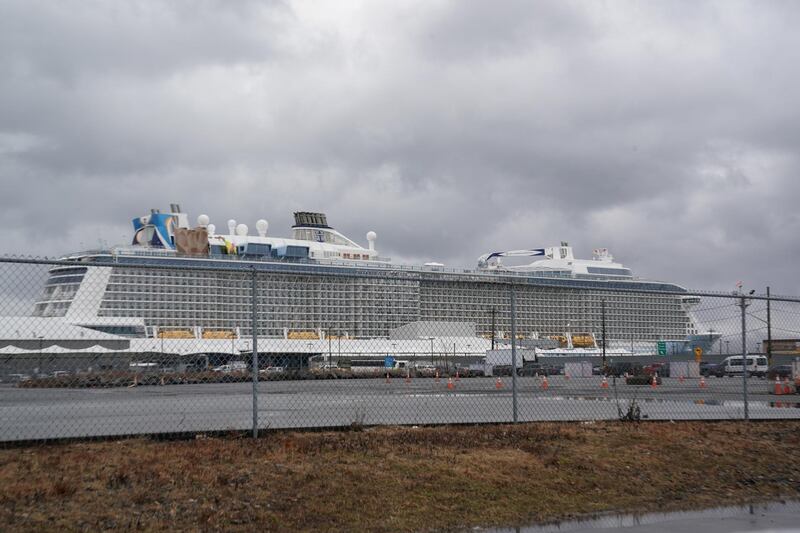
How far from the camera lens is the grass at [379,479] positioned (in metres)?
6.28

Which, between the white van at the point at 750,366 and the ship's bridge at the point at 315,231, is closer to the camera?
the white van at the point at 750,366

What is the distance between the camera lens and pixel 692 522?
7.14 m

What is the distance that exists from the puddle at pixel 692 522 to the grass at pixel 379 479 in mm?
218

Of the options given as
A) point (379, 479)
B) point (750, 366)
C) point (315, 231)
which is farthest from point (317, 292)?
point (315, 231)

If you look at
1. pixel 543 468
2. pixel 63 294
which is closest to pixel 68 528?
pixel 543 468

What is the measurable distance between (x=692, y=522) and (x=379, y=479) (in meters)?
2.98

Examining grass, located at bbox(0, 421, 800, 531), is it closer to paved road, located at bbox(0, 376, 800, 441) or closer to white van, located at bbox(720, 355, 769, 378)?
paved road, located at bbox(0, 376, 800, 441)

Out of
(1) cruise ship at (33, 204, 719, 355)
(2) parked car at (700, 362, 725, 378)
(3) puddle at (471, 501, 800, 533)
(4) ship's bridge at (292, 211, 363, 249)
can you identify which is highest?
(4) ship's bridge at (292, 211, 363, 249)

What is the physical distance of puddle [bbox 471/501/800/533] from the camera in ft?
22.3

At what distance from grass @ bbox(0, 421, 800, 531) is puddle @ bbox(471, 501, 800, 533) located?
218mm

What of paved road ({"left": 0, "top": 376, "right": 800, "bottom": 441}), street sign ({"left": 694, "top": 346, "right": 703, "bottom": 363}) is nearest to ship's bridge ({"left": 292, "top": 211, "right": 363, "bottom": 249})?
street sign ({"left": 694, "top": 346, "right": 703, "bottom": 363})

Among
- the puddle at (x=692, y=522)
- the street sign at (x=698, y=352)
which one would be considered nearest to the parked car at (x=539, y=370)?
the street sign at (x=698, y=352)

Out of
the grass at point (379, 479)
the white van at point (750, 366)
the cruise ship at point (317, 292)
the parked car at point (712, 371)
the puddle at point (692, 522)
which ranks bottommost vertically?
the parked car at point (712, 371)

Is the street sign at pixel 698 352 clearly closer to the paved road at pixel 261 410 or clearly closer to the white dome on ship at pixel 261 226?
the paved road at pixel 261 410
